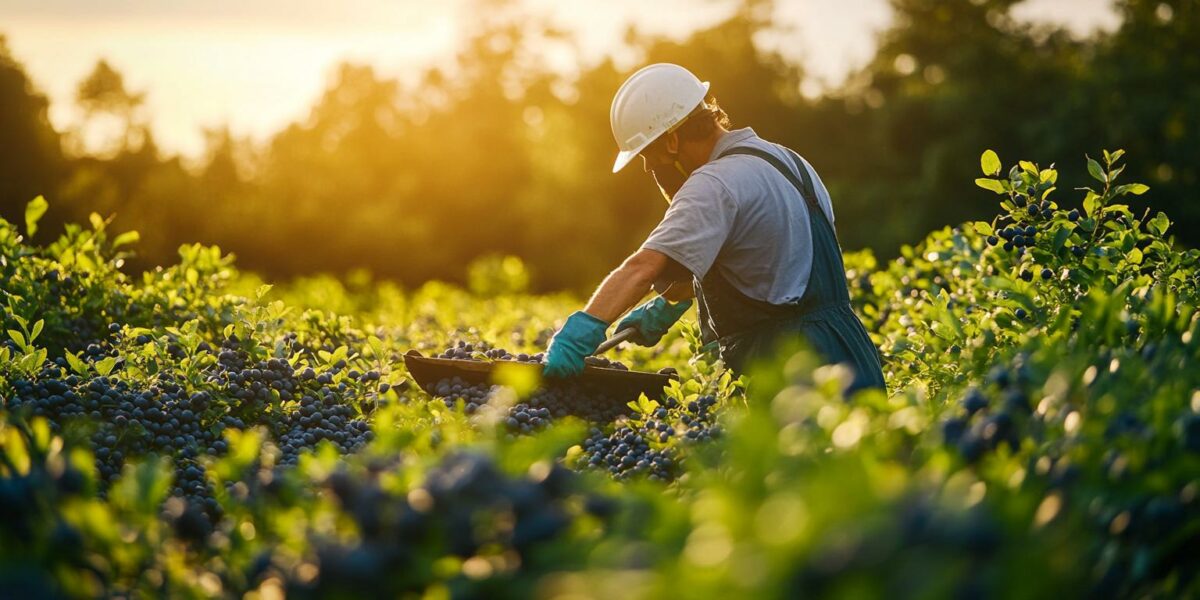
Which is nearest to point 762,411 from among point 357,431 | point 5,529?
point 5,529

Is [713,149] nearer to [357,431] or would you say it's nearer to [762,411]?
[357,431]

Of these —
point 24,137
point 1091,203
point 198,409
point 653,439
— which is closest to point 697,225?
point 653,439

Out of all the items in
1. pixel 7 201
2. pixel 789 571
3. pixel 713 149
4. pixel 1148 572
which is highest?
pixel 7 201

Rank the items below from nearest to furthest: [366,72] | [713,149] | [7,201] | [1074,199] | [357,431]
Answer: [357,431]
[713,149]
[7,201]
[1074,199]
[366,72]

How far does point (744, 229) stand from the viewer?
438cm

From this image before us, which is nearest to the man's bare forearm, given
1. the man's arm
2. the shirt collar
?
the man's arm

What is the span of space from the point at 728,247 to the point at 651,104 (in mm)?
748

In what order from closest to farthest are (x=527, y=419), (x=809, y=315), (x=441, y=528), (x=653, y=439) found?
(x=441, y=528) → (x=653, y=439) → (x=527, y=419) → (x=809, y=315)

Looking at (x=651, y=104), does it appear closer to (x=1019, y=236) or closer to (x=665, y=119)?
(x=665, y=119)

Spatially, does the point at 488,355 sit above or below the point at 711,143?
below

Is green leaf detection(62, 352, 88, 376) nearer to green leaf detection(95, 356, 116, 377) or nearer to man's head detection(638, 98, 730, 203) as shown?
green leaf detection(95, 356, 116, 377)

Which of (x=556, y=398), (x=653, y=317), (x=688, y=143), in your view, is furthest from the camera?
(x=653, y=317)

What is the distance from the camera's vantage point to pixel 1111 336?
2.49 m

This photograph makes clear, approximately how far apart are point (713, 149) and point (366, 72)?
4565 cm
